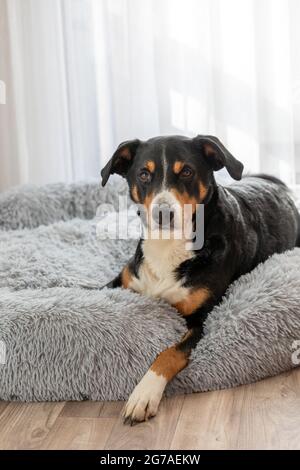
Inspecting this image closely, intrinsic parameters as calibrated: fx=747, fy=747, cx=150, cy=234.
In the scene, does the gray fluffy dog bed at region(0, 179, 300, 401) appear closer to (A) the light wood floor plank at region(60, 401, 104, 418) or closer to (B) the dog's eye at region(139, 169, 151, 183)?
(A) the light wood floor plank at region(60, 401, 104, 418)

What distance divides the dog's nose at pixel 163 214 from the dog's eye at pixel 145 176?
161 millimetres

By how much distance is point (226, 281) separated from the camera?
2787mm

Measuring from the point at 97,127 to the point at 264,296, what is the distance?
2098mm

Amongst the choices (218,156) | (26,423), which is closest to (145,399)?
(26,423)

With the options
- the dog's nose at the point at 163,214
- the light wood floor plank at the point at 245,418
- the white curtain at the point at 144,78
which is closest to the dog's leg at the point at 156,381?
the light wood floor plank at the point at 245,418

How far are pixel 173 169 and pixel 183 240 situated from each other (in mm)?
288

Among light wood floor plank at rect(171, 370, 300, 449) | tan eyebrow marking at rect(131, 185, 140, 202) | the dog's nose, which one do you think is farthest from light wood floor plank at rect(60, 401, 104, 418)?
tan eyebrow marking at rect(131, 185, 140, 202)

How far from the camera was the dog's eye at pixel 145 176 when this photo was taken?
263cm

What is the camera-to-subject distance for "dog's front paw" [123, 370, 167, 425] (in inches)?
90.0

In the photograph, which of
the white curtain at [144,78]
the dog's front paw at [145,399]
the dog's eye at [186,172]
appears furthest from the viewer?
the white curtain at [144,78]

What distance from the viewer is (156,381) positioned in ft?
7.80

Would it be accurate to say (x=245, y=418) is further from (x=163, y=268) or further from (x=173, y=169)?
(x=173, y=169)

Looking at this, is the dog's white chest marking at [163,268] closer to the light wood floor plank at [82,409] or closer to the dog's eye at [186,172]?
the dog's eye at [186,172]
